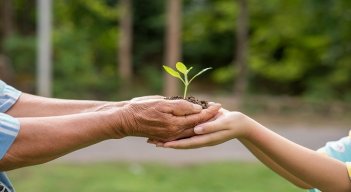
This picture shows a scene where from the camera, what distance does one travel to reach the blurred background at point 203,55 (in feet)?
42.5

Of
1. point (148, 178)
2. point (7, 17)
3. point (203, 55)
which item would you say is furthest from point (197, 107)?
point (203, 55)

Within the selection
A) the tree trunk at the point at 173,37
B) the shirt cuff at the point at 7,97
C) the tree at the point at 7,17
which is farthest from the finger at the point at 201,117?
the tree at the point at 7,17

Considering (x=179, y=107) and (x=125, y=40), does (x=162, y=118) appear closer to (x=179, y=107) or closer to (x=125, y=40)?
(x=179, y=107)

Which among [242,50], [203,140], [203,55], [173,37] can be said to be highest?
[203,140]

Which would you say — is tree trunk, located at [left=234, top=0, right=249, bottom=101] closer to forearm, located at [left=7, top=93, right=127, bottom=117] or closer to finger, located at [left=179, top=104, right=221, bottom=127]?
forearm, located at [left=7, top=93, right=127, bottom=117]

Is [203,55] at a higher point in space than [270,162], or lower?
lower

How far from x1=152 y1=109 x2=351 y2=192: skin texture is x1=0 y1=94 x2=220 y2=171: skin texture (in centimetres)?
4

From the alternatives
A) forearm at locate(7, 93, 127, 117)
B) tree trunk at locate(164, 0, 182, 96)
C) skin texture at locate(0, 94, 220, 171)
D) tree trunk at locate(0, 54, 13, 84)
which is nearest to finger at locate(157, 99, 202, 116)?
skin texture at locate(0, 94, 220, 171)

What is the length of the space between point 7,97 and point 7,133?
0.48 m

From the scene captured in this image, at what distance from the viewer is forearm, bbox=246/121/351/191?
2.19m

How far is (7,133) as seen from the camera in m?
1.86

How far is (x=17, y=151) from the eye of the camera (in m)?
1.88

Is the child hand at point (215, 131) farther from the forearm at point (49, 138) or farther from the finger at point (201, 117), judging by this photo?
the forearm at point (49, 138)

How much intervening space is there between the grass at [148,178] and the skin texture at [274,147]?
445cm
